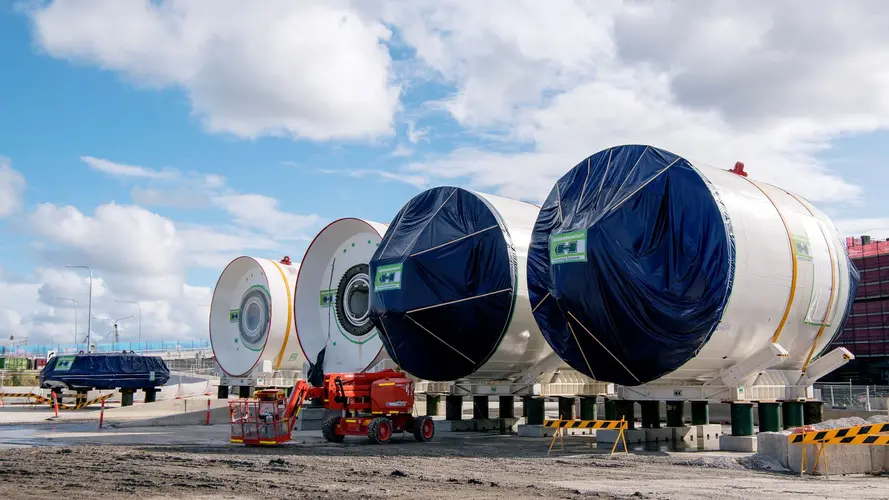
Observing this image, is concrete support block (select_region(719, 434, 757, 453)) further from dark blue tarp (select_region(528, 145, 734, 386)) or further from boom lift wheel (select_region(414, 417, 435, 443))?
boom lift wheel (select_region(414, 417, 435, 443))

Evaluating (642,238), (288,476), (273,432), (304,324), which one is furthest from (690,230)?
(304,324)

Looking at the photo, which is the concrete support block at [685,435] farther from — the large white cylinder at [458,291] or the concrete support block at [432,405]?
the concrete support block at [432,405]

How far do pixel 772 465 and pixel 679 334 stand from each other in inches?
94.8

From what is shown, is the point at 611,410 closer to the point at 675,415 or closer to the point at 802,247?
the point at 675,415

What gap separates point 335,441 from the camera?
55.6 feet

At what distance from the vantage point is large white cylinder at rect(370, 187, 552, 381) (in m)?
17.2

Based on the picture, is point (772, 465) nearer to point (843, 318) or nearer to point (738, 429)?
point (738, 429)

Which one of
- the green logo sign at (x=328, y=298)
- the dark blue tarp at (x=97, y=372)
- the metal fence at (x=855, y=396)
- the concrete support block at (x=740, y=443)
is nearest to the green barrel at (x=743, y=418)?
the concrete support block at (x=740, y=443)

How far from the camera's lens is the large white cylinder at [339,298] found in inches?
886

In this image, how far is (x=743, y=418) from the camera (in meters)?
14.8

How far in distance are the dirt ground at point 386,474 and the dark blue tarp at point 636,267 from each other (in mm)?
1757

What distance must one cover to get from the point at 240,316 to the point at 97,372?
6403mm

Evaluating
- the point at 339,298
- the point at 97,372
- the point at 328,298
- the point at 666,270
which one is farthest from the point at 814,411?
the point at 97,372

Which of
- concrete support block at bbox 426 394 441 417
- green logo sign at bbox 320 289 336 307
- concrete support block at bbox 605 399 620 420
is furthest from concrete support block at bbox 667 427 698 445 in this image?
green logo sign at bbox 320 289 336 307
